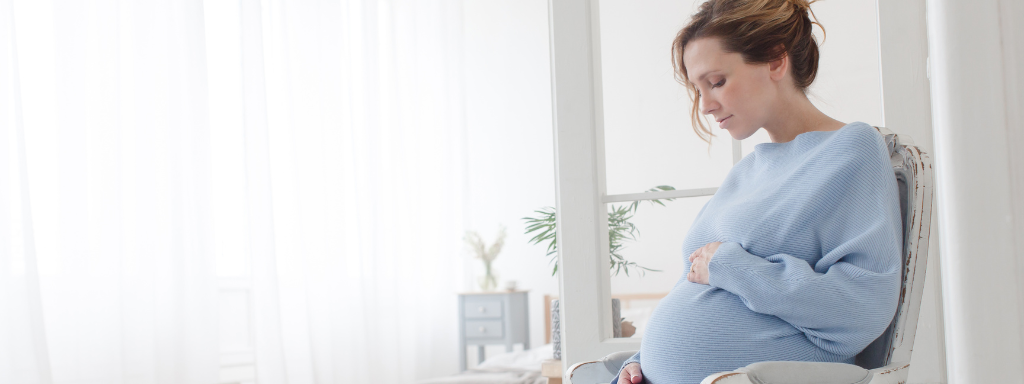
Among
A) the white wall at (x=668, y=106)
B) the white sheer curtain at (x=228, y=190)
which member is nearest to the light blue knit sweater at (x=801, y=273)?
the white wall at (x=668, y=106)

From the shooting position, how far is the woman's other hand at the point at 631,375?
35.4 inches

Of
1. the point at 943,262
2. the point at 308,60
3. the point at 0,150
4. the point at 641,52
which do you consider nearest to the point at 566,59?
the point at 641,52

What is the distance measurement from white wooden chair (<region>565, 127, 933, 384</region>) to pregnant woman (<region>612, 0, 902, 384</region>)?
3 centimetres

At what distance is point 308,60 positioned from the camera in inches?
137

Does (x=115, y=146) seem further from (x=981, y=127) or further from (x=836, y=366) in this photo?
(x=981, y=127)

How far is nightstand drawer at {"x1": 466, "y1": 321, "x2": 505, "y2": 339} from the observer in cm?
410

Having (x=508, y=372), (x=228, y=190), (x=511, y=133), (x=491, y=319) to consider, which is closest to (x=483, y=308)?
(x=491, y=319)

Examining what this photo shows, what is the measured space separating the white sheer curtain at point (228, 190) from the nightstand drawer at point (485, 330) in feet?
0.84

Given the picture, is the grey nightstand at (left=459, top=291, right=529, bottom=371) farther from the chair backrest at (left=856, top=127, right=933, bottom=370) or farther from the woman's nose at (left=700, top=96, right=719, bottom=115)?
the chair backrest at (left=856, top=127, right=933, bottom=370)

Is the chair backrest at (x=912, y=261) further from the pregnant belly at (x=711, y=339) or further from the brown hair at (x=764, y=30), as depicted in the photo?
the brown hair at (x=764, y=30)

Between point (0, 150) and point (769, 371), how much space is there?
2.49m

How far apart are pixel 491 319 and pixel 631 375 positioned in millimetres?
3262

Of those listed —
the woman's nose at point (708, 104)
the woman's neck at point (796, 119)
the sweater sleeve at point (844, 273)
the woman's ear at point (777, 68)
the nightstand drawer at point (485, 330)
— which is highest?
the woman's ear at point (777, 68)

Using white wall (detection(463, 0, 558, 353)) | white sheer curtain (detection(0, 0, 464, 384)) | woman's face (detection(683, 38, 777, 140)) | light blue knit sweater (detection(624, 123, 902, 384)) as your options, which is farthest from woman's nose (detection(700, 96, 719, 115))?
white wall (detection(463, 0, 558, 353))
